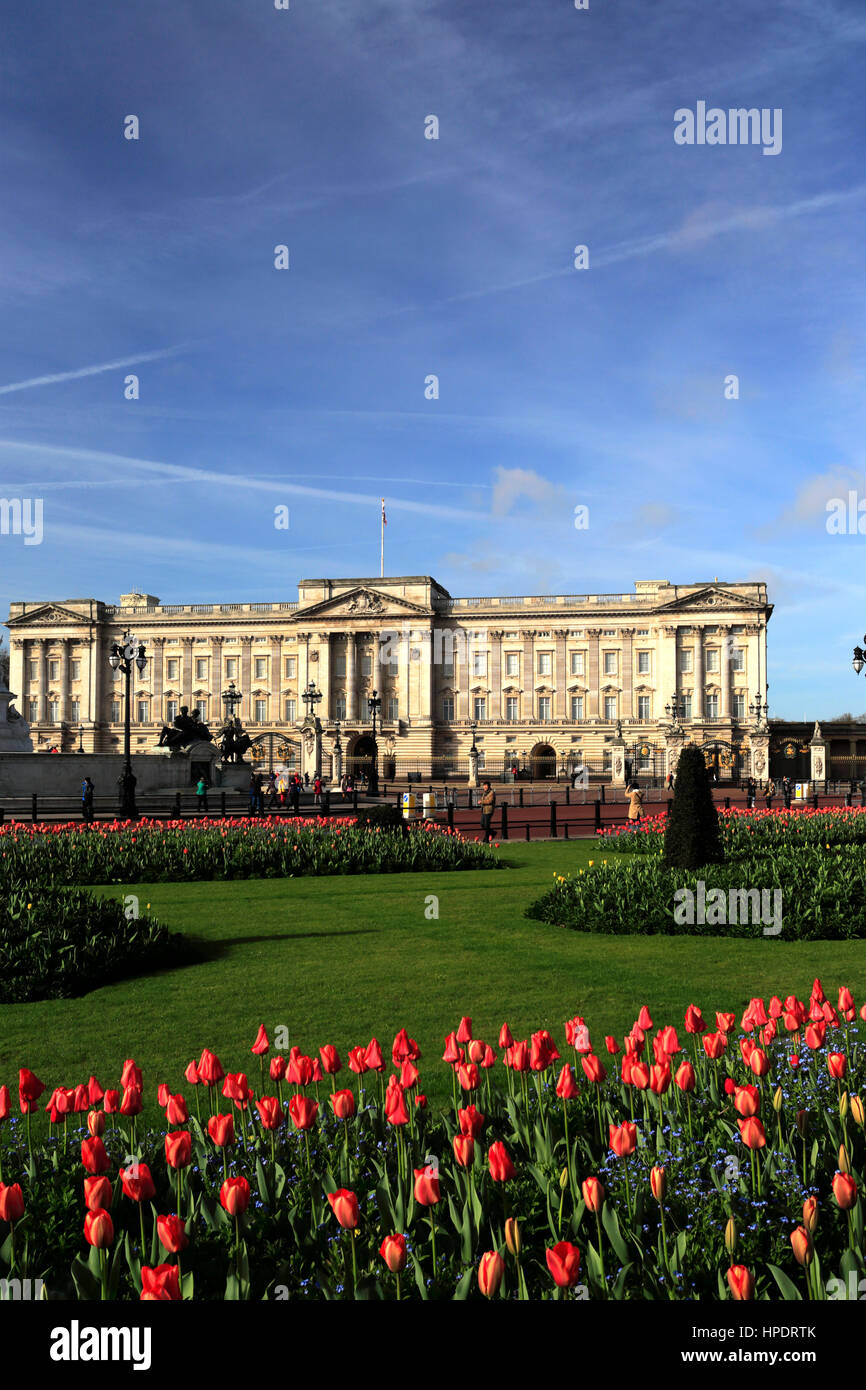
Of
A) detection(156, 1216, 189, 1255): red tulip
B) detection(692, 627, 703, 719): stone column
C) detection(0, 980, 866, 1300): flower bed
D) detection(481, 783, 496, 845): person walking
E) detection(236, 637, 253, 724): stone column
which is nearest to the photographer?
detection(156, 1216, 189, 1255): red tulip

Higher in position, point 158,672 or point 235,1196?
point 158,672

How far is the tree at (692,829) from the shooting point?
15008 mm

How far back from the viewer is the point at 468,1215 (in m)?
3.67

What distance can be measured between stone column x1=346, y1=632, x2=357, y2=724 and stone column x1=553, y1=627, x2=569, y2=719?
17.6 metres

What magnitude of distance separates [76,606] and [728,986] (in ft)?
305

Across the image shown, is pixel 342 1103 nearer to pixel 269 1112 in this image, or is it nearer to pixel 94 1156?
pixel 269 1112

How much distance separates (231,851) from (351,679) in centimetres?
7053

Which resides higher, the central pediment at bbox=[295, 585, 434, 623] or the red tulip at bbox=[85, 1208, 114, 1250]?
the central pediment at bbox=[295, 585, 434, 623]

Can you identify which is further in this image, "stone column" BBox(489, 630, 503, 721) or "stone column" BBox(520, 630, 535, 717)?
"stone column" BBox(489, 630, 503, 721)

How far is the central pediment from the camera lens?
86.8 meters

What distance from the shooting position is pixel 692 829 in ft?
49.4

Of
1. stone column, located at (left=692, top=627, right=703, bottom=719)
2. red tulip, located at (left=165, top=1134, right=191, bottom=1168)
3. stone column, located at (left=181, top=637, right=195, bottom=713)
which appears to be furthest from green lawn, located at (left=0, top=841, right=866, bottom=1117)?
stone column, located at (left=181, top=637, right=195, bottom=713)

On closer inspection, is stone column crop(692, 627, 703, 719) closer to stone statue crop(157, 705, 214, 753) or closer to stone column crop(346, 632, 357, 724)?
stone column crop(346, 632, 357, 724)

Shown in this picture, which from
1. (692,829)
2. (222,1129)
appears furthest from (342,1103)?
(692,829)
